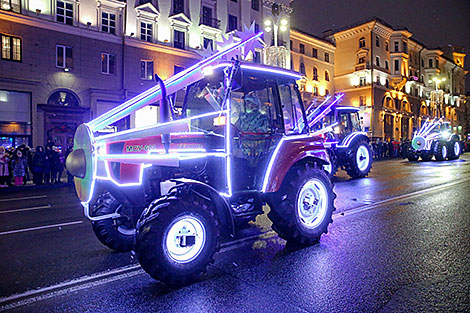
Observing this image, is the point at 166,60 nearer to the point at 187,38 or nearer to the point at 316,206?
the point at 187,38

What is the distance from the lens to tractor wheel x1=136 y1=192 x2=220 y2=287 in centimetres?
349

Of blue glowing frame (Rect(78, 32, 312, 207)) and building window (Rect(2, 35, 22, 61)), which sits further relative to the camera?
building window (Rect(2, 35, 22, 61))

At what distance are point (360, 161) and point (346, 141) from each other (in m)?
1.23

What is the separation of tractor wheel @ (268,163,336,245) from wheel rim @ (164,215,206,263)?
1420mm

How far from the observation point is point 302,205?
211 inches

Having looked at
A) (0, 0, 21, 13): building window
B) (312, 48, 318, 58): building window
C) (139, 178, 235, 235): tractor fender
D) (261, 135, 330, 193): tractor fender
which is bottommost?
(139, 178, 235, 235): tractor fender

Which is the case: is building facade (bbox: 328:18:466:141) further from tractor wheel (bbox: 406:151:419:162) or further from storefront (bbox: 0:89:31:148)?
storefront (bbox: 0:89:31:148)

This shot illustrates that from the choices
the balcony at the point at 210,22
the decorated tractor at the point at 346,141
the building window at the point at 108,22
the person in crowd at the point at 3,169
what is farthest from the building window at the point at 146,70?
the decorated tractor at the point at 346,141

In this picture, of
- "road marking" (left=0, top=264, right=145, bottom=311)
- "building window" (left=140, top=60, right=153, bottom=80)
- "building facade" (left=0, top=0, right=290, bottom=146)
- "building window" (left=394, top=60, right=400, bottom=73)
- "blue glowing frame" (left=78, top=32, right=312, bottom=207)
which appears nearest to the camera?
"road marking" (left=0, top=264, right=145, bottom=311)

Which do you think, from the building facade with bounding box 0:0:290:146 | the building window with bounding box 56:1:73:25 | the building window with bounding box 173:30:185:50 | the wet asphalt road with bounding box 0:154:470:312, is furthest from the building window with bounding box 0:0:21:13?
the wet asphalt road with bounding box 0:154:470:312

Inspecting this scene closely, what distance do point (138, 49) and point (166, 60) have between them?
2539 millimetres

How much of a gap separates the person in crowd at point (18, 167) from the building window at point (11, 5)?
10.3 m

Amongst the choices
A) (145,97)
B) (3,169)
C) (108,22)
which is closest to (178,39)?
(108,22)

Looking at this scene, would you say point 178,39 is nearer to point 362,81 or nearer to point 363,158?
point 363,158
